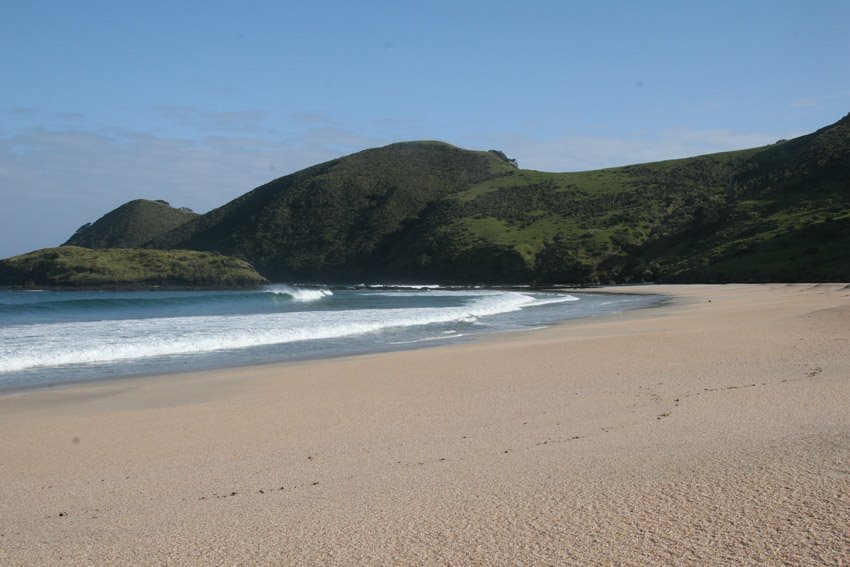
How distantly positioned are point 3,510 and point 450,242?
92.7m

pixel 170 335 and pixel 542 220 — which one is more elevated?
pixel 542 220

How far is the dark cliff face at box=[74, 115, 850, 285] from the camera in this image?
2339 inches

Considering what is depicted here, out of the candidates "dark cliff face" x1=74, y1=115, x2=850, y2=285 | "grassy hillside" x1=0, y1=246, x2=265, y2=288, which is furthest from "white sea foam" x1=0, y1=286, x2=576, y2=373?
"grassy hillside" x1=0, y1=246, x2=265, y2=288

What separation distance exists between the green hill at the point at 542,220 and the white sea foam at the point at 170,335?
99.8 feet

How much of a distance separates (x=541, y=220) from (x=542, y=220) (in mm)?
173

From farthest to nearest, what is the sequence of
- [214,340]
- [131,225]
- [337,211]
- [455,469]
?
[131,225], [337,211], [214,340], [455,469]

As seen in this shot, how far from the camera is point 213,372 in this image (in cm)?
1385

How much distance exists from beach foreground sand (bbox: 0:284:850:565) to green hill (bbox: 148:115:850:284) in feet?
129

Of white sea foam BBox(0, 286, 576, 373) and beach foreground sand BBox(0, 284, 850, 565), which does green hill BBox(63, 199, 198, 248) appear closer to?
white sea foam BBox(0, 286, 576, 373)

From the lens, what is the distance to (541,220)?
96562 mm

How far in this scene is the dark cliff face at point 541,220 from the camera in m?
59.4

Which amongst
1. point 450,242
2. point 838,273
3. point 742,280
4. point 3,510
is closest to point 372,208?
point 450,242

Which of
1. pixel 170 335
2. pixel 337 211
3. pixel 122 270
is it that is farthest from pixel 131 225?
pixel 170 335

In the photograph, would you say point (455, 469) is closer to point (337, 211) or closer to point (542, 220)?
point (542, 220)
